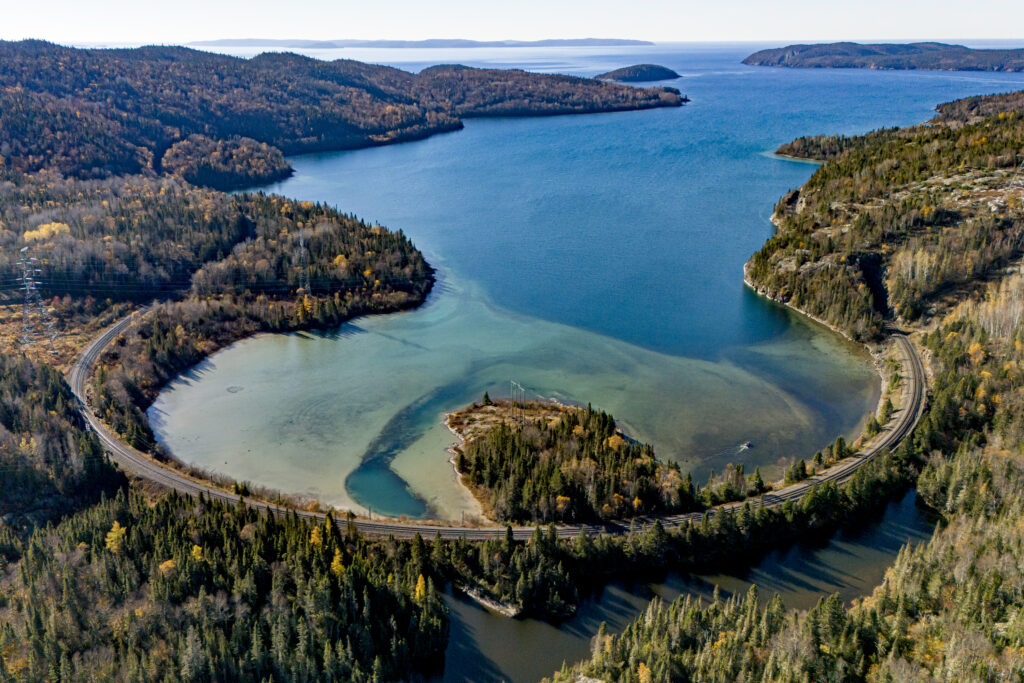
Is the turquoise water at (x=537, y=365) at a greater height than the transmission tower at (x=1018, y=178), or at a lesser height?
lesser

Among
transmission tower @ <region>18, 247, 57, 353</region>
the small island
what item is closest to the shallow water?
the small island

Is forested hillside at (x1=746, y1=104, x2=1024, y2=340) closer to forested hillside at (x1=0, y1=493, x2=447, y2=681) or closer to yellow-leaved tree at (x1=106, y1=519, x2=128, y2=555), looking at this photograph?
forested hillside at (x1=0, y1=493, x2=447, y2=681)

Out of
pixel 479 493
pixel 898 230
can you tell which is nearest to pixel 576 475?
pixel 479 493

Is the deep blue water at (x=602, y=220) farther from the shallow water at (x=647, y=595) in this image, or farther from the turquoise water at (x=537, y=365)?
the shallow water at (x=647, y=595)

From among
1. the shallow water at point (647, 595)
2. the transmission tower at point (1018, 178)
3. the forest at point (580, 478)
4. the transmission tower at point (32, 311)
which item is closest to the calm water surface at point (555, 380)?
the shallow water at point (647, 595)

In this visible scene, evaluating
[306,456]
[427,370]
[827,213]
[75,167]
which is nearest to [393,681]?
[306,456]

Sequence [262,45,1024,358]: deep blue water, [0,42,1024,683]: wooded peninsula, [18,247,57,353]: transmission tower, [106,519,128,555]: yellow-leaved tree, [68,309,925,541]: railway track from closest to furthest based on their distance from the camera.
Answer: [0,42,1024,683]: wooded peninsula, [106,519,128,555]: yellow-leaved tree, [68,309,925,541]: railway track, [18,247,57,353]: transmission tower, [262,45,1024,358]: deep blue water
